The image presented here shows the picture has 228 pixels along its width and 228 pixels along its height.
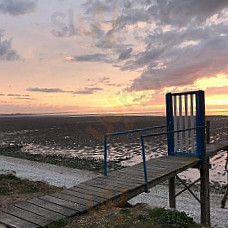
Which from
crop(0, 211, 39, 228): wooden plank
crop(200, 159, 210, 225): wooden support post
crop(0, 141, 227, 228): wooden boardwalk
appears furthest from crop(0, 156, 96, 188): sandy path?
crop(0, 211, 39, 228): wooden plank

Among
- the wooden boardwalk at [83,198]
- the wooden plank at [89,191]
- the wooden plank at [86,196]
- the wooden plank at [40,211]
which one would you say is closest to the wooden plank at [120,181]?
the wooden boardwalk at [83,198]

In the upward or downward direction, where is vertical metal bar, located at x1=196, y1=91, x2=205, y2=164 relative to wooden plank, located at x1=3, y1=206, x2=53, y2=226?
upward

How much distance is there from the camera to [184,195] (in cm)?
1678

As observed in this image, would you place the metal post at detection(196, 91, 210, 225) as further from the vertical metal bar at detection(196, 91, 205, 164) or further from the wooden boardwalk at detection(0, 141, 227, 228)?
the wooden boardwalk at detection(0, 141, 227, 228)

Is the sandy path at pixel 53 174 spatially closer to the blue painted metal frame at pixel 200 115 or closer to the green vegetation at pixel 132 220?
the blue painted metal frame at pixel 200 115

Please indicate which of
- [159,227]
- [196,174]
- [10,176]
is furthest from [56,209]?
[196,174]

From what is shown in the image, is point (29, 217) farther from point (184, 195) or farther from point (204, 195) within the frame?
point (184, 195)

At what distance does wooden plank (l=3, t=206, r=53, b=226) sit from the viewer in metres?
5.46

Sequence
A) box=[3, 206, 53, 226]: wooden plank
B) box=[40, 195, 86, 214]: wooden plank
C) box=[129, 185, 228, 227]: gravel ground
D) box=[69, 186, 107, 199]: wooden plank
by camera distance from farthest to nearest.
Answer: box=[129, 185, 228, 227]: gravel ground < box=[69, 186, 107, 199]: wooden plank < box=[40, 195, 86, 214]: wooden plank < box=[3, 206, 53, 226]: wooden plank

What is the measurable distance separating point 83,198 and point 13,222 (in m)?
1.83

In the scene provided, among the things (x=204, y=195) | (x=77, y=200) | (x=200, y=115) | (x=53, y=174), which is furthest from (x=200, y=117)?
(x=53, y=174)

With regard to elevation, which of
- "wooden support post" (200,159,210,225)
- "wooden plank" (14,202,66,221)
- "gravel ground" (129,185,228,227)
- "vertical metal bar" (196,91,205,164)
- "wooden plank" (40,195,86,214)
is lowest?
"gravel ground" (129,185,228,227)

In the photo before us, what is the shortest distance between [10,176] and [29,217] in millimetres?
8637

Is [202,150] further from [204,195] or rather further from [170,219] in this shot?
[170,219]
